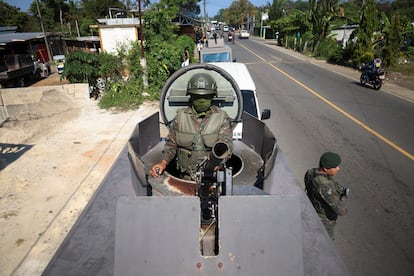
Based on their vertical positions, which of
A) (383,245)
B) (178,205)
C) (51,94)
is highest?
(178,205)

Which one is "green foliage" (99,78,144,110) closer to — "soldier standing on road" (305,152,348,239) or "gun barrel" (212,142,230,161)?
"soldier standing on road" (305,152,348,239)

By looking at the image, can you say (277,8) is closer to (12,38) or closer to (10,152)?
(12,38)

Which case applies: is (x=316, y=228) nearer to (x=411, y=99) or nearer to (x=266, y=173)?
(x=266, y=173)

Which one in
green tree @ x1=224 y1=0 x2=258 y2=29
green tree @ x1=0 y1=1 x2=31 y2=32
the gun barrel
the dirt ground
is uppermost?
green tree @ x1=224 y1=0 x2=258 y2=29

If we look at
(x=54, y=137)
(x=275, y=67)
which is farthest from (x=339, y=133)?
(x=275, y=67)

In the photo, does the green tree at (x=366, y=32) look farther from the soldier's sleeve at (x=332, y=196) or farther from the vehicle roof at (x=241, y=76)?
the soldier's sleeve at (x=332, y=196)

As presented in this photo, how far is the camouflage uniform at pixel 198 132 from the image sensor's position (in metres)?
3.20

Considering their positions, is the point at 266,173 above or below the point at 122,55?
below

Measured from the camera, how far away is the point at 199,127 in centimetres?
325

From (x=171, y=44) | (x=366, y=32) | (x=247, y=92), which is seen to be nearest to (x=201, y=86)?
(x=247, y=92)

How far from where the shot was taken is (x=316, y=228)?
8.55ft

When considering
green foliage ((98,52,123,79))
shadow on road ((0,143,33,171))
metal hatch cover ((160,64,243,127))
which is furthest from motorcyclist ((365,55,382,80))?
shadow on road ((0,143,33,171))

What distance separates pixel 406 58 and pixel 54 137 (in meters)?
23.9

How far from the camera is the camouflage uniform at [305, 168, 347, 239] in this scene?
119 inches
